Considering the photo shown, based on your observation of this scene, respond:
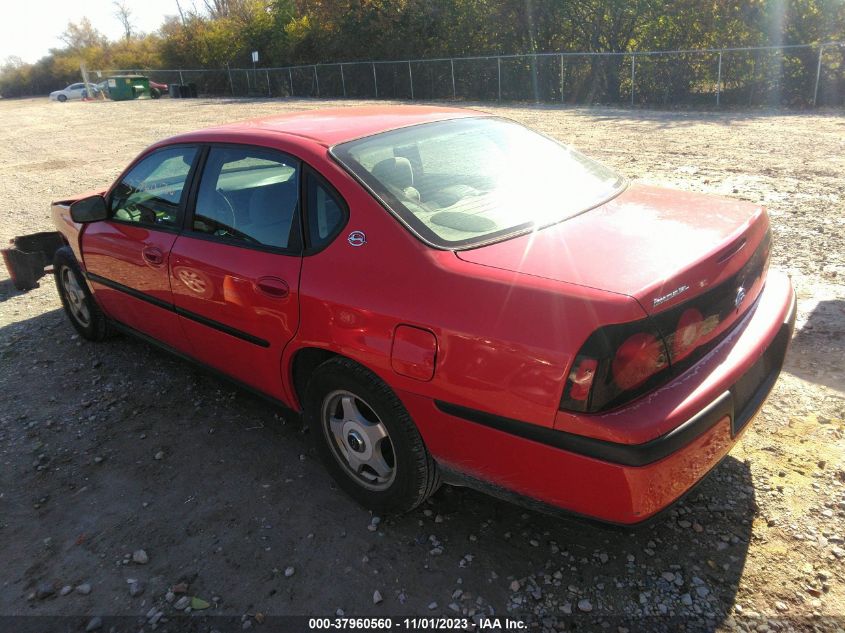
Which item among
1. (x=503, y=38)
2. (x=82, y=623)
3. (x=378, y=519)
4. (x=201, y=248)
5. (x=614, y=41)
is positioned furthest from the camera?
(x=503, y=38)

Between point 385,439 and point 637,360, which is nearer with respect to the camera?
point 637,360

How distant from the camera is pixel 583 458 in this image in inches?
80.0

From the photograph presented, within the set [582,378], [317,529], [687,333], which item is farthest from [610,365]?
[317,529]

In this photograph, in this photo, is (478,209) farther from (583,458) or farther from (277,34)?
(277,34)

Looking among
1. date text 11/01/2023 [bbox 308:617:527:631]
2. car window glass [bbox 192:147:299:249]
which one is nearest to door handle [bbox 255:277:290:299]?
car window glass [bbox 192:147:299:249]

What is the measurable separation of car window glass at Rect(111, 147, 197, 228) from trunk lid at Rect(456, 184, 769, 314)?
1.99 metres

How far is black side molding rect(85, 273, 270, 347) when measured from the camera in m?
3.09

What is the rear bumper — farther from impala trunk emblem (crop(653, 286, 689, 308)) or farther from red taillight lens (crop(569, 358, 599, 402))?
impala trunk emblem (crop(653, 286, 689, 308))

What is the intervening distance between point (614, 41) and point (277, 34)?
2221 cm

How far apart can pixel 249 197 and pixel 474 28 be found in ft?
84.8

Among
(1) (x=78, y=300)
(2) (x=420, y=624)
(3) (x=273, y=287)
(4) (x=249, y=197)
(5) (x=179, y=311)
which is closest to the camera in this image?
(2) (x=420, y=624)

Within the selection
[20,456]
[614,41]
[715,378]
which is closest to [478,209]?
[715,378]

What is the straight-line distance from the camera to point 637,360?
6.70 ft

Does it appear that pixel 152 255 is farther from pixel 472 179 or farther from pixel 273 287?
pixel 472 179
